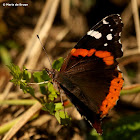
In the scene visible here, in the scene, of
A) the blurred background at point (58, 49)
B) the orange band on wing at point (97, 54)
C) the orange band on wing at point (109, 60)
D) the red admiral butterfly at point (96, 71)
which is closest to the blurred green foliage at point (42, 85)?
the red admiral butterfly at point (96, 71)

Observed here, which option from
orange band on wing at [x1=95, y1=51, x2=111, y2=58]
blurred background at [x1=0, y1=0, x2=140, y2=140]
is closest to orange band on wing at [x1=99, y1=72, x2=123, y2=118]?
orange band on wing at [x1=95, y1=51, x2=111, y2=58]

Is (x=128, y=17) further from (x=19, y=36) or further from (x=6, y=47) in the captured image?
(x=6, y=47)

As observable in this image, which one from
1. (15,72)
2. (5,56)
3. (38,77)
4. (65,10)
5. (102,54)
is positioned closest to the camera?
(15,72)

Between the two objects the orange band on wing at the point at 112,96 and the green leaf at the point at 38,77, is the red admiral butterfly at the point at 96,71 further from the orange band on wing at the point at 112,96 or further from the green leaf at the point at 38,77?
the green leaf at the point at 38,77

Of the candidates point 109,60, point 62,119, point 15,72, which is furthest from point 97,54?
point 15,72

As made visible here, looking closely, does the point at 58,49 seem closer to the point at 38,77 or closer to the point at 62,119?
the point at 38,77

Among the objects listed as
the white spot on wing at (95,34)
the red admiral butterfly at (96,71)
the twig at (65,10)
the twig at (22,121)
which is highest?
the twig at (65,10)

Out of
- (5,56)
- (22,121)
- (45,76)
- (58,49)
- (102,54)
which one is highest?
(5,56)
